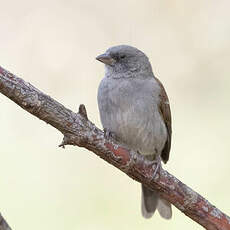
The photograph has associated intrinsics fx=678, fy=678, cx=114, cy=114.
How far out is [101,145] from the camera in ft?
16.6

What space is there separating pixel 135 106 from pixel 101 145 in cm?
108

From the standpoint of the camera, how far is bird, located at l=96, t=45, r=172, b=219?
6.06 metres

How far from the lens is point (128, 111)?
19.8ft

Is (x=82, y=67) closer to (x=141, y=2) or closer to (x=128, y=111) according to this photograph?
(x=141, y=2)

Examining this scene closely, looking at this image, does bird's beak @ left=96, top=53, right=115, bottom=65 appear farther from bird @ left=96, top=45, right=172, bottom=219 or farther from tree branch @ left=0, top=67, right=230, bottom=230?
tree branch @ left=0, top=67, right=230, bottom=230

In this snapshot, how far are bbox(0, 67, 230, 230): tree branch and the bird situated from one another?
0.47m

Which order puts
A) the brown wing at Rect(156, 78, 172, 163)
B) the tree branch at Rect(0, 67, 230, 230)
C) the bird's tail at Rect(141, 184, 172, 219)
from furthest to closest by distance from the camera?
the bird's tail at Rect(141, 184, 172, 219) → the brown wing at Rect(156, 78, 172, 163) → the tree branch at Rect(0, 67, 230, 230)

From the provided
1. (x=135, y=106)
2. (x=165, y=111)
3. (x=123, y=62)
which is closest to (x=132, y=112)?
(x=135, y=106)

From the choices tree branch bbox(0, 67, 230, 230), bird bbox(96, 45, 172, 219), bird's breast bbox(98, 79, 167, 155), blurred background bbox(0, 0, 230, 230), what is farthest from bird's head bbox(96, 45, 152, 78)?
blurred background bbox(0, 0, 230, 230)

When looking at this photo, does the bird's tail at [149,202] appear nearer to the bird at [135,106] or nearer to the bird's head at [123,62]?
Result: the bird at [135,106]

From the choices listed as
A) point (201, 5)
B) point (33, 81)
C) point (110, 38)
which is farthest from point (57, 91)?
point (201, 5)

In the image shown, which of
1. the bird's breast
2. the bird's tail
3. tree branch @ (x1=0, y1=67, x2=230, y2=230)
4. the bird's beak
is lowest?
tree branch @ (x1=0, y1=67, x2=230, y2=230)

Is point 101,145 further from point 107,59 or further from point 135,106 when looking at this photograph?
point 107,59

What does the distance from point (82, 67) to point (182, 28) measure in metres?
1.48
